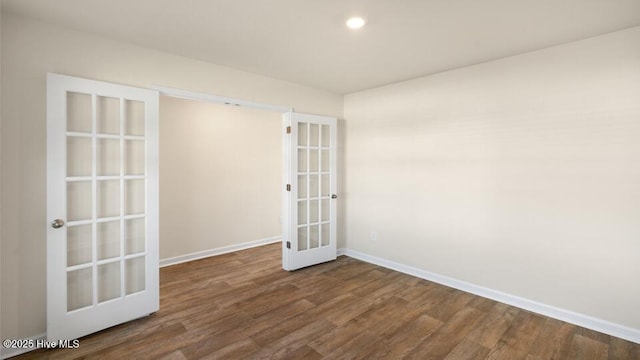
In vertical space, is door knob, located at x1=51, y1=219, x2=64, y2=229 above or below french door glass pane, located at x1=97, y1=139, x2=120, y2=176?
below

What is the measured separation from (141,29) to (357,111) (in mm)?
2895

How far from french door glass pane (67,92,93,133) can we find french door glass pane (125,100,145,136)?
26 centimetres

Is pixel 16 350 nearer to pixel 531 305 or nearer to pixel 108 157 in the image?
pixel 108 157

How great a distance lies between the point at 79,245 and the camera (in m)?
2.36

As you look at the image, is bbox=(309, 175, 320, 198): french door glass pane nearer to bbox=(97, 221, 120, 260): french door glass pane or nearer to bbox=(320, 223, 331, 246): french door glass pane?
bbox=(320, 223, 331, 246): french door glass pane

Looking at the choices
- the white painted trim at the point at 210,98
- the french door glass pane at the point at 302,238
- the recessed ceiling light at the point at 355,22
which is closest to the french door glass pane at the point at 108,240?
the white painted trim at the point at 210,98

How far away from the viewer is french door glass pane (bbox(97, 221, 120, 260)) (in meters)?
2.45

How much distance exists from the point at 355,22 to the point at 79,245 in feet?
9.37

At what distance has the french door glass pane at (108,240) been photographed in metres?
2.45

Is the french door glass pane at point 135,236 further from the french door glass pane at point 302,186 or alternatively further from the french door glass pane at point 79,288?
the french door glass pane at point 302,186

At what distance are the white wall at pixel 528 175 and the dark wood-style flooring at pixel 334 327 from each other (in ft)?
1.29

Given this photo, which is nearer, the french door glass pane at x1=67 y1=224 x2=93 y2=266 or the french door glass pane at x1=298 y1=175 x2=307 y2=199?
the french door glass pane at x1=67 y1=224 x2=93 y2=266

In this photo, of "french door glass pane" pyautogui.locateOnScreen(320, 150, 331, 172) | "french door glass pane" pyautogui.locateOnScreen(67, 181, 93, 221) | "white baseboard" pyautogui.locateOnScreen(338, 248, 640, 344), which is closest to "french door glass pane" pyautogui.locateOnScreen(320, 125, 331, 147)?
"french door glass pane" pyautogui.locateOnScreen(320, 150, 331, 172)

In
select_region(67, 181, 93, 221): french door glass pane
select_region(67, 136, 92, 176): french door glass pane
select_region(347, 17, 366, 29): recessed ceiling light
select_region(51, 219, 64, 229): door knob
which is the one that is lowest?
select_region(51, 219, 64, 229): door knob
